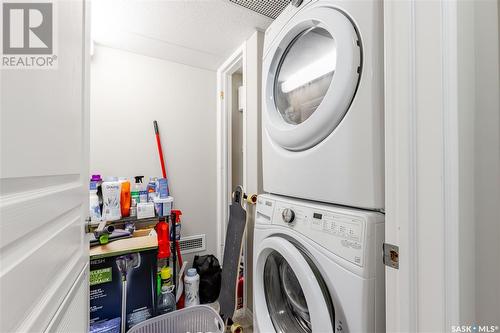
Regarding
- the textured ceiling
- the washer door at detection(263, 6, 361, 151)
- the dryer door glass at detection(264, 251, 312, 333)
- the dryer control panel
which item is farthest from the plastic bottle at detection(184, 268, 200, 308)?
the textured ceiling

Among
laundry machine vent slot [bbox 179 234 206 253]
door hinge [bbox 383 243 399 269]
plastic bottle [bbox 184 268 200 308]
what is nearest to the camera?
door hinge [bbox 383 243 399 269]

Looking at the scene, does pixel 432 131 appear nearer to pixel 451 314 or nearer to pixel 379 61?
pixel 379 61

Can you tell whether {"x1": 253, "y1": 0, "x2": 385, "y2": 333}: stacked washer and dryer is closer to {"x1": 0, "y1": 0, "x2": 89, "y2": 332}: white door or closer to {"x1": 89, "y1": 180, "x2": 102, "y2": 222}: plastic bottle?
{"x1": 0, "y1": 0, "x2": 89, "y2": 332}: white door

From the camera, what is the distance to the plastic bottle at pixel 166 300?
152 centimetres

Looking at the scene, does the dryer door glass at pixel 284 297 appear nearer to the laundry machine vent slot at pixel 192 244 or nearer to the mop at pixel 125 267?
the mop at pixel 125 267

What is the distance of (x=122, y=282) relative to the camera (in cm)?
133

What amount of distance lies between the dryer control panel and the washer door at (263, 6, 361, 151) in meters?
0.25

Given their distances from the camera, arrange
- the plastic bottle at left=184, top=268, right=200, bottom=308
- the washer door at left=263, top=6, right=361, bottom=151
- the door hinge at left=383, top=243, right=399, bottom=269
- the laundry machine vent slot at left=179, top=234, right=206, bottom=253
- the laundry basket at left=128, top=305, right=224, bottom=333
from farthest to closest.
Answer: the laundry machine vent slot at left=179, top=234, right=206, bottom=253 < the plastic bottle at left=184, top=268, right=200, bottom=308 < the laundry basket at left=128, top=305, right=224, bottom=333 < the washer door at left=263, top=6, right=361, bottom=151 < the door hinge at left=383, top=243, right=399, bottom=269

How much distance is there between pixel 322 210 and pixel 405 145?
33 centimetres

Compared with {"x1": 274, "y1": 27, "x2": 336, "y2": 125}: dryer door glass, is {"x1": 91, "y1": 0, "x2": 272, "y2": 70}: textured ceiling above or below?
above

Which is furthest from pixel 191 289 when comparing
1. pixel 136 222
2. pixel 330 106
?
pixel 330 106

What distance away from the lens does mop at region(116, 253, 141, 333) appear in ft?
4.31

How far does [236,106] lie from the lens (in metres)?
2.20

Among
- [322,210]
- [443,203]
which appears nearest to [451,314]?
[443,203]
